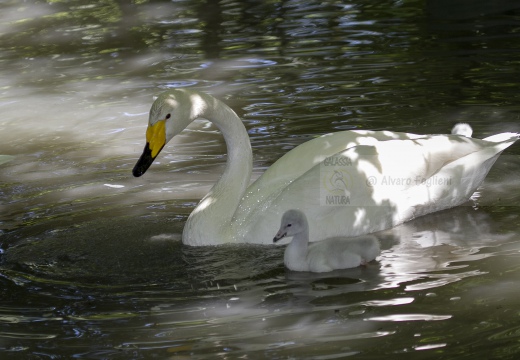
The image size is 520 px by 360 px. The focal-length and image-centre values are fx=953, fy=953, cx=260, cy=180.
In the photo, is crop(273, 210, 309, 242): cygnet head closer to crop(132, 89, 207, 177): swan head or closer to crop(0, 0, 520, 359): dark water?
crop(0, 0, 520, 359): dark water

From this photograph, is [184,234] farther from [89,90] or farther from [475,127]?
[89,90]

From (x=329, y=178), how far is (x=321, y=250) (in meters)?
0.68

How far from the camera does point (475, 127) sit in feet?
31.9

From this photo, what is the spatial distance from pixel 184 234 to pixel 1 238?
1.55m

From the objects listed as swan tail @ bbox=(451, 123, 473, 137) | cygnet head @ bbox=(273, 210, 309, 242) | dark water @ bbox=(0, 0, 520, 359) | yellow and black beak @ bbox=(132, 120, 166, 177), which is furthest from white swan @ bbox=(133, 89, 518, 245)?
cygnet head @ bbox=(273, 210, 309, 242)

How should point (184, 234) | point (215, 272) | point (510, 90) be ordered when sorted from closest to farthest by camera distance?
1. point (215, 272)
2. point (184, 234)
3. point (510, 90)

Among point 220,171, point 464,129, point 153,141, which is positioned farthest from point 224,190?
point 464,129

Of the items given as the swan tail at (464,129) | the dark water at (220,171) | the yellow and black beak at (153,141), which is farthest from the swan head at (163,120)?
the swan tail at (464,129)

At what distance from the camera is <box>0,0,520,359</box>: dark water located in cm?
567

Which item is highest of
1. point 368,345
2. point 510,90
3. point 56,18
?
point 56,18

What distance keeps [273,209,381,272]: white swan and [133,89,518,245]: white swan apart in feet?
1.64

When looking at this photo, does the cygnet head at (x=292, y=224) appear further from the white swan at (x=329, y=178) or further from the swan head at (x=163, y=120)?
the swan head at (x=163, y=120)

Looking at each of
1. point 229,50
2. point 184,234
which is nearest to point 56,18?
point 229,50

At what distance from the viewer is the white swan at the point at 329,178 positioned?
7.09 metres
